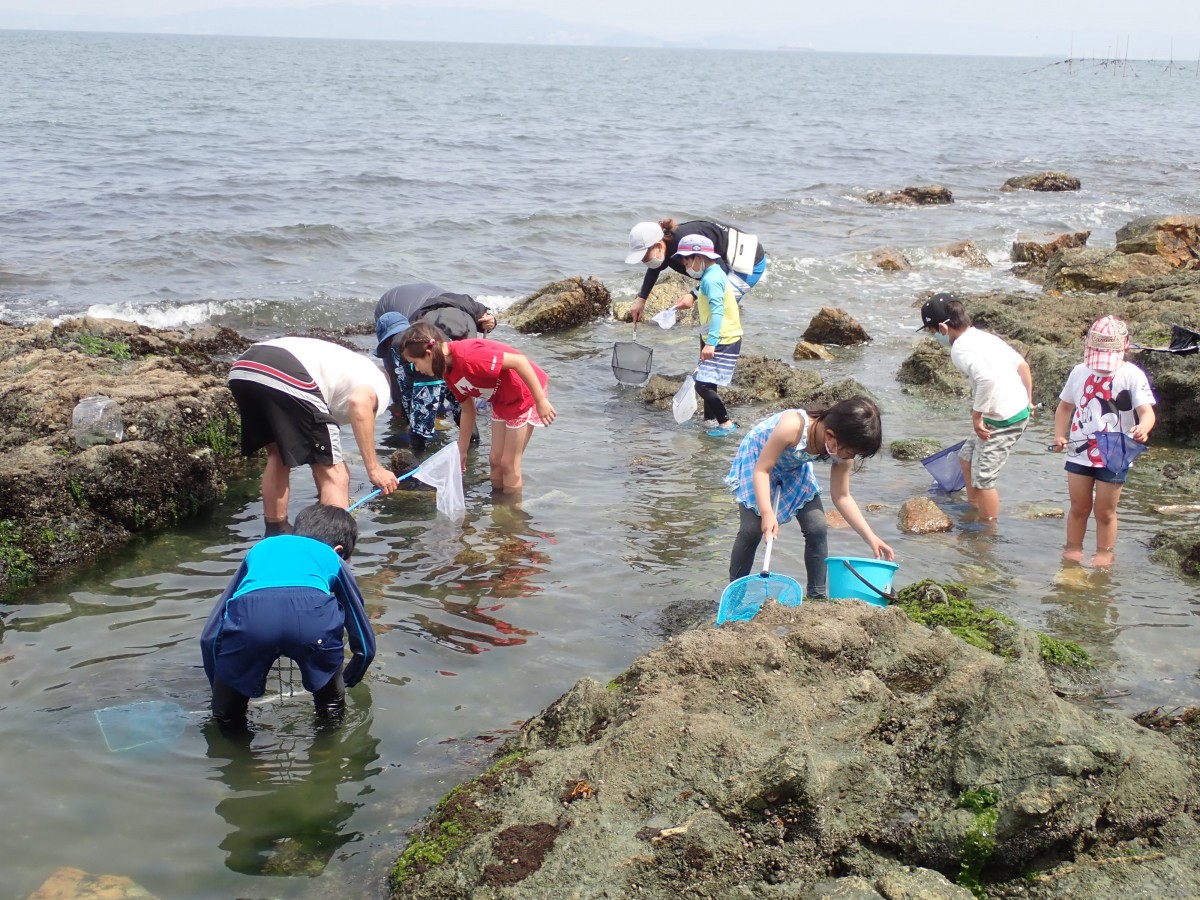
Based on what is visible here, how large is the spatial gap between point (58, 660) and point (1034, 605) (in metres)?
4.97

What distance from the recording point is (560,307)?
12.7m

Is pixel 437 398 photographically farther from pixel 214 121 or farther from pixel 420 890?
pixel 214 121

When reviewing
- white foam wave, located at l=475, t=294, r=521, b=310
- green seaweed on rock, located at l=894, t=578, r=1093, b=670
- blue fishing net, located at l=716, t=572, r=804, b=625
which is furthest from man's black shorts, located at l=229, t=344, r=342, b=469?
white foam wave, located at l=475, t=294, r=521, b=310

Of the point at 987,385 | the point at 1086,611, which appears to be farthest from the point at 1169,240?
the point at 1086,611

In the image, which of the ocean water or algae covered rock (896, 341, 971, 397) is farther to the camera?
algae covered rock (896, 341, 971, 397)

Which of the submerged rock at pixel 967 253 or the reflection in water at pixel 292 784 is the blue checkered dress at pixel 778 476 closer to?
the reflection in water at pixel 292 784

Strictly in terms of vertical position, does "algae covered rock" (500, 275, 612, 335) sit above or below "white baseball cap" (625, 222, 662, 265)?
below

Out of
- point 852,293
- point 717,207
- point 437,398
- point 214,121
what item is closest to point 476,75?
point 214,121

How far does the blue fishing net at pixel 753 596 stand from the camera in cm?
461

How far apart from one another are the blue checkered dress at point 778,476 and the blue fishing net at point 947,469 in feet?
8.02

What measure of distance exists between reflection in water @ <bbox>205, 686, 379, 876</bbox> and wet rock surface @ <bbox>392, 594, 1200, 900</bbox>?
545 millimetres

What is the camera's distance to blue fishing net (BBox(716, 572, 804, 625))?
4605 mm

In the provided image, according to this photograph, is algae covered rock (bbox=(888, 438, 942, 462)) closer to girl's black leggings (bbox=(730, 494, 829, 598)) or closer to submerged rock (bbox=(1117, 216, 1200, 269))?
girl's black leggings (bbox=(730, 494, 829, 598))

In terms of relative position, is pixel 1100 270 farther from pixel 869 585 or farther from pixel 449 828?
pixel 449 828
